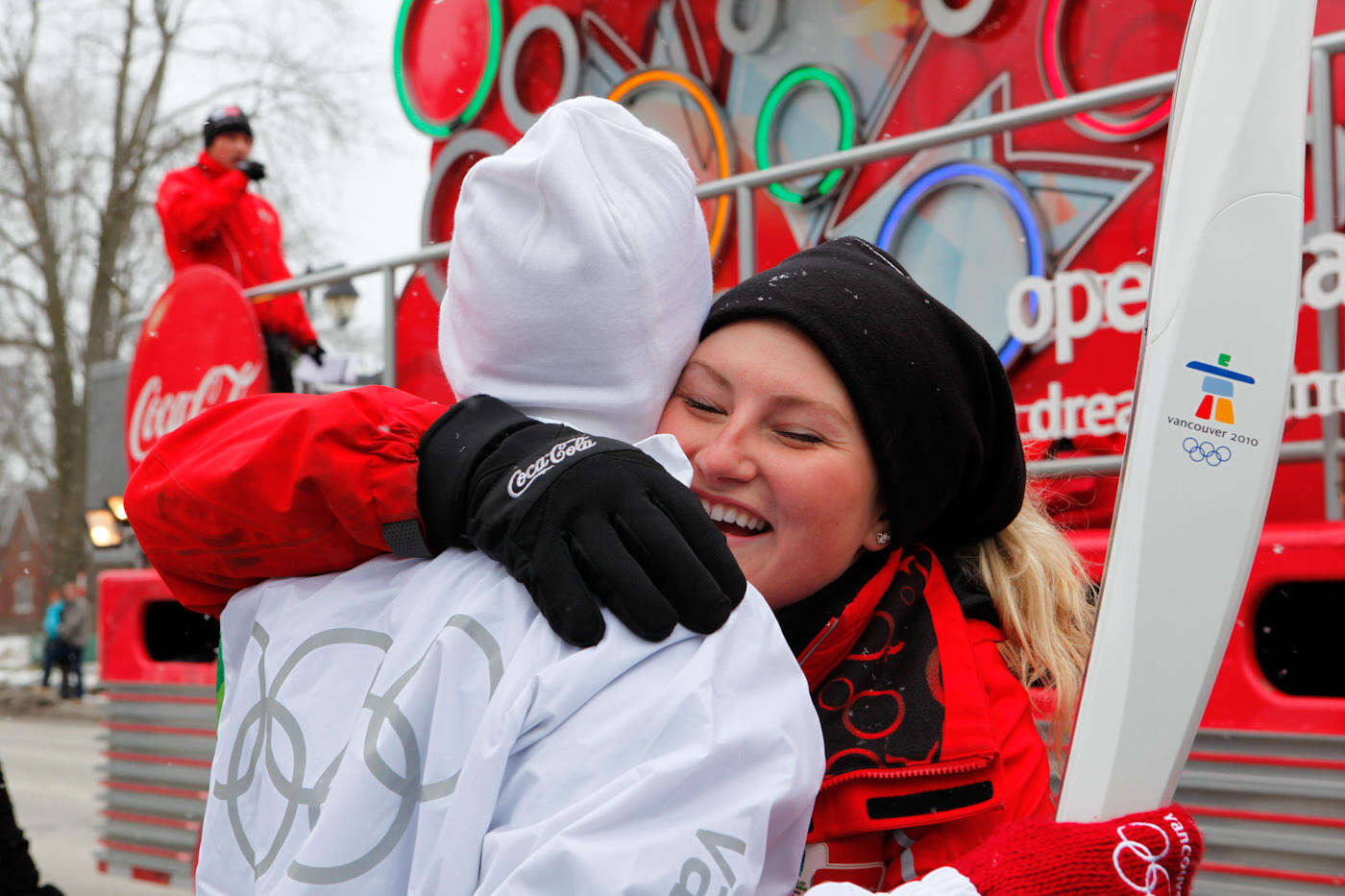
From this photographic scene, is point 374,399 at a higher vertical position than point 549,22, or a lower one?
lower

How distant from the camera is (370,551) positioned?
141cm

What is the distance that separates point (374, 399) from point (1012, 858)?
812 millimetres

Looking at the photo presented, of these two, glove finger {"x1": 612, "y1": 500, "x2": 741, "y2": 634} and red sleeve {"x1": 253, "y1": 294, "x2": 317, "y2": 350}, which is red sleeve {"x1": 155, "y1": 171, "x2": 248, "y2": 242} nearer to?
red sleeve {"x1": 253, "y1": 294, "x2": 317, "y2": 350}

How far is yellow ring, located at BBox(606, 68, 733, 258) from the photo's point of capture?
4.35 metres

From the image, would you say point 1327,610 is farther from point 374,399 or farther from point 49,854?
point 49,854

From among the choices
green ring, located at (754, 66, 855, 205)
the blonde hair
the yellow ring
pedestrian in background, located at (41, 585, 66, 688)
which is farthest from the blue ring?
pedestrian in background, located at (41, 585, 66, 688)

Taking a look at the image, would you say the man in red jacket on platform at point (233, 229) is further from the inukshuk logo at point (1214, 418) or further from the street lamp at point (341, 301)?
the inukshuk logo at point (1214, 418)

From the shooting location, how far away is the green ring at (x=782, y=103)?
4188 millimetres

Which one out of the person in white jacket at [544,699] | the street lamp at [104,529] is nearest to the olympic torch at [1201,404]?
the person in white jacket at [544,699]

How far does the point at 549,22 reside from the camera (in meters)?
5.20

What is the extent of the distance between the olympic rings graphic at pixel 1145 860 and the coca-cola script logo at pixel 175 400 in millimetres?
3878

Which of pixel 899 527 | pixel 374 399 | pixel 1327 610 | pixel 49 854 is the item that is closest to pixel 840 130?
pixel 1327 610

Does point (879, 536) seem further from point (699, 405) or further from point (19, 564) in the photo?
point (19, 564)

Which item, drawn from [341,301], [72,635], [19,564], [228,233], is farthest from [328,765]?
[19,564]
